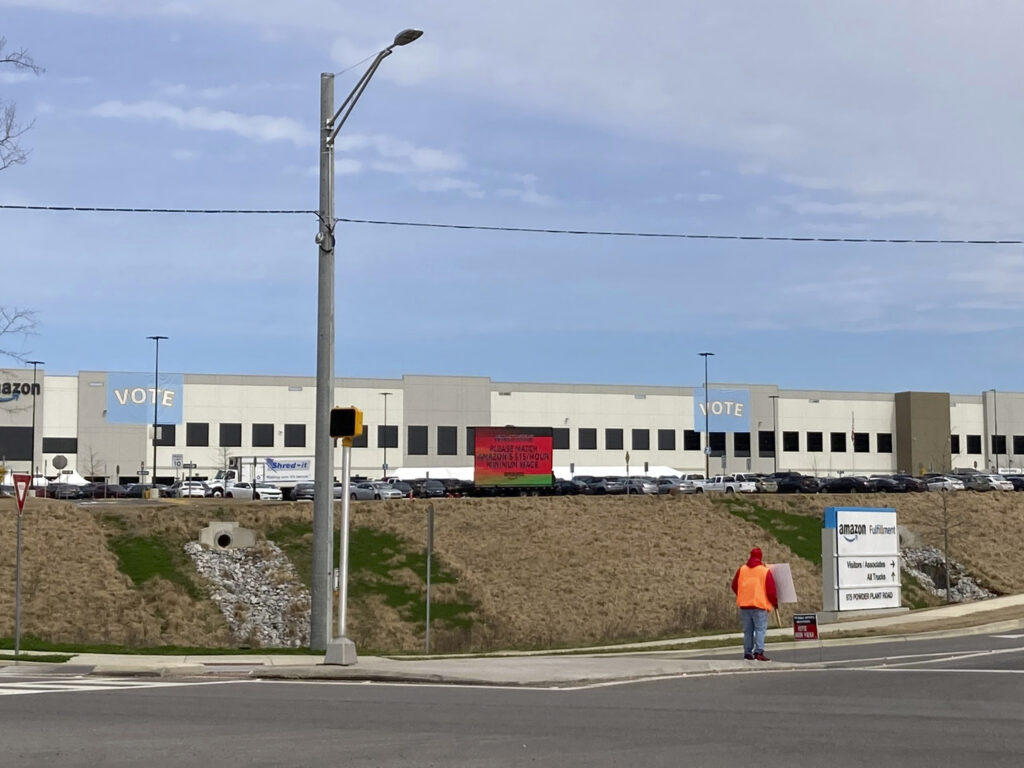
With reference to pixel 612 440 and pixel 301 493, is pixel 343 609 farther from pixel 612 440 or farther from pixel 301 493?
pixel 612 440

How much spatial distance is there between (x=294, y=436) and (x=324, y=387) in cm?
9288

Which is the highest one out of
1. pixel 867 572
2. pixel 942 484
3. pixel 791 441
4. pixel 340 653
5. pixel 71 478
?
pixel 791 441

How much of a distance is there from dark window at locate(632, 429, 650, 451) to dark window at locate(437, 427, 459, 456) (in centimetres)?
1707

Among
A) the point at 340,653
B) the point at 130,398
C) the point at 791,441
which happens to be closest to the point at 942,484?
the point at 791,441

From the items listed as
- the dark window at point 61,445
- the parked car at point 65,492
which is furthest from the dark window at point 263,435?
the parked car at point 65,492

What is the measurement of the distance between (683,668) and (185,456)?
97.0 metres

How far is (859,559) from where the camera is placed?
108ft

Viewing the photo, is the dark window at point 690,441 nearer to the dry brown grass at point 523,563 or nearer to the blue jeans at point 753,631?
the dry brown grass at point 523,563

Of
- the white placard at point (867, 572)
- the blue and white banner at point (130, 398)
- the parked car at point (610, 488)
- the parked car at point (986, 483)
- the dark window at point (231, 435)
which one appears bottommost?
the white placard at point (867, 572)

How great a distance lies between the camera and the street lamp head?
1906 centimetres

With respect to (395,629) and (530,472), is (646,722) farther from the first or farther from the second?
(530,472)

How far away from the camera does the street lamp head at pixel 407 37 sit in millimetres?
19062

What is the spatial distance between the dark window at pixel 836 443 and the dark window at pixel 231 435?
56.4m

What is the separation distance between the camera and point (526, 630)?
136 ft
